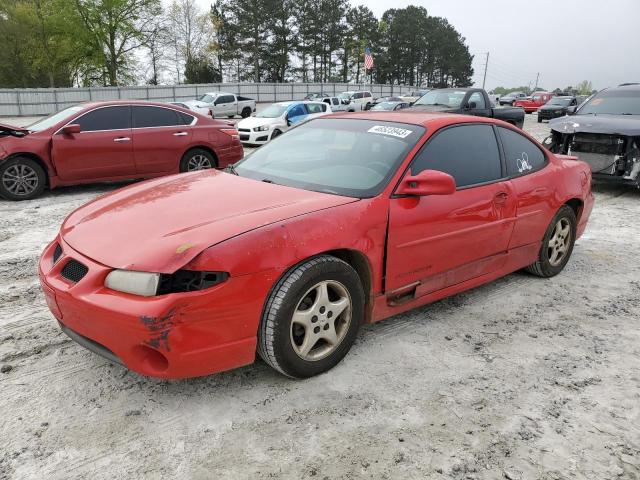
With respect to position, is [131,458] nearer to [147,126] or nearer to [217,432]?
[217,432]

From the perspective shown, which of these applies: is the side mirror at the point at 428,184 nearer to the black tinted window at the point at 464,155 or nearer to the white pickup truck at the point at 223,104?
the black tinted window at the point at 464,155

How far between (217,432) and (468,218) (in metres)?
2.17

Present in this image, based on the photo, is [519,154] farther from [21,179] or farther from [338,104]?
[338,104]

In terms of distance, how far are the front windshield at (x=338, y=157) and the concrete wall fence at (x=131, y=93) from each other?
17152 mm

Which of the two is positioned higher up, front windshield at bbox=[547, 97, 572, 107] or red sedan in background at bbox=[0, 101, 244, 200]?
front windshield at bbox=[547, 97, 572, 107]

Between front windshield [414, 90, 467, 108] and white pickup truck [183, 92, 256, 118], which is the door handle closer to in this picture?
front windshield [414, 90, 467, 108]

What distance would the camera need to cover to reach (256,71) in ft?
181

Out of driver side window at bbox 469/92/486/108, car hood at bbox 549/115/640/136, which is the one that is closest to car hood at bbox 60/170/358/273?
car hood at bbox 549/115/640/136

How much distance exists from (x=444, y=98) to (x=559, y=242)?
31.5 feet

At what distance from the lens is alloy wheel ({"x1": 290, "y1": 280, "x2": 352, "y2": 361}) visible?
9.11ft

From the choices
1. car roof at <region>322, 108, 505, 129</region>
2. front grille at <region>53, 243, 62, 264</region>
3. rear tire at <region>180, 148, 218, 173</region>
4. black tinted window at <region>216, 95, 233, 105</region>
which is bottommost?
rear tire at <region>180, 148, 218, 173</region>

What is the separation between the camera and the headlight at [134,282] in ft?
7.79

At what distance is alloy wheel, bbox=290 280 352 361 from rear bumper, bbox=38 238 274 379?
0.95 ft

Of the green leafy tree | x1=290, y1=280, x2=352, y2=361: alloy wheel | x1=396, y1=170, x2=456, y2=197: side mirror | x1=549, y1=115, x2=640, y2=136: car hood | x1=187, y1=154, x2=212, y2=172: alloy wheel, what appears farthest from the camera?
the green leafy tree
